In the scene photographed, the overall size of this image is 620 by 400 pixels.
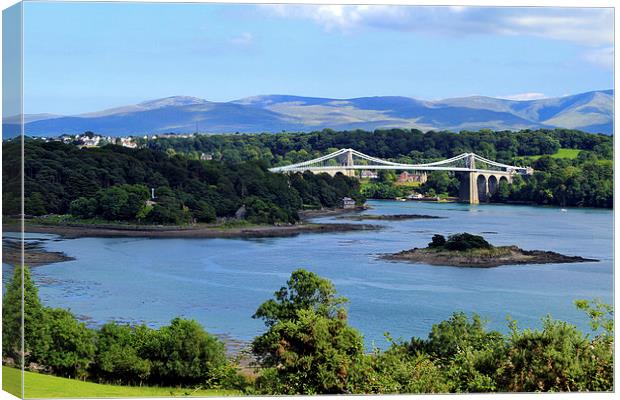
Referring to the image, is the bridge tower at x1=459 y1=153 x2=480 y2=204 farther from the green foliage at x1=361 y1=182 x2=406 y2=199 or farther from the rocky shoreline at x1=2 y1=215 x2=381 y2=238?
the rocky shoreline at x1=2 y1=215 x2=381 y2=238

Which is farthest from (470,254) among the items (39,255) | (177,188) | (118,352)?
(39,255)

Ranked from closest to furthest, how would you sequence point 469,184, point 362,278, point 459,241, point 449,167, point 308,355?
point 308,355, point 362,278, point 459,241, point 469,184, point 449,167

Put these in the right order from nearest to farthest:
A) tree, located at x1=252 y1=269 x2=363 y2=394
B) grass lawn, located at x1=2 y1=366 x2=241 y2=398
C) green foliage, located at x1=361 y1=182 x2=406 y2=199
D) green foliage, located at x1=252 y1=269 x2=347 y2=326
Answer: grass lawn, located at x1=2 y1=366 x2=241 y2=398 → tree, located at x1=252 y1=269 x2=363 y2=394 → green foliage, located at x1=252 y1=269 x2=347 y2=326 → green foliage, located at x1=361 y1=182 x2=406 y2=199

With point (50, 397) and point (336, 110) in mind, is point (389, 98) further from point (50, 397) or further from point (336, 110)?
point (50, 397)

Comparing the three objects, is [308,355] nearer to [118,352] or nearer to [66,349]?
[118,352]

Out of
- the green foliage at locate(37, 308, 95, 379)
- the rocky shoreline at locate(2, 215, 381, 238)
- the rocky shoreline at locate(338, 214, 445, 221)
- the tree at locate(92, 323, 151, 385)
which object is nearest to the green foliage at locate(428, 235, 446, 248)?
the rocky shoreline at locate(338, 214, 445, 221)

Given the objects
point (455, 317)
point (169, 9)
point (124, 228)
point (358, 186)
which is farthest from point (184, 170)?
point (455, 317)

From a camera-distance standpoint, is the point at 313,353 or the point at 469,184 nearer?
the point at 313,353
